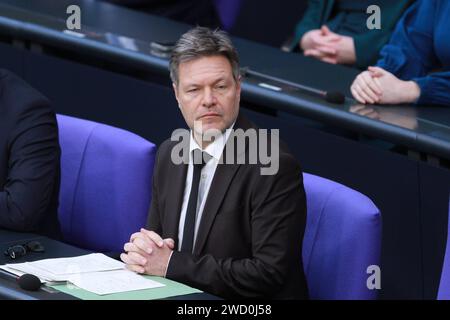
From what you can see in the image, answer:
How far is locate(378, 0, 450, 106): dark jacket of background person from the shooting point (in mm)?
3863

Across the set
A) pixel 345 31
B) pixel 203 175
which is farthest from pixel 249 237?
pixel 345 31

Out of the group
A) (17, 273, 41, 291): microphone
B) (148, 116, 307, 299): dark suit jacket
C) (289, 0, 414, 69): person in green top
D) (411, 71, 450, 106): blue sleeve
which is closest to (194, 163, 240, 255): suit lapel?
(148, 116, 307, 299): dark suit jacket

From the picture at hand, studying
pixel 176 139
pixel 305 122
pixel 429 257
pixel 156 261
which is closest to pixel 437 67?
pixel 305 122

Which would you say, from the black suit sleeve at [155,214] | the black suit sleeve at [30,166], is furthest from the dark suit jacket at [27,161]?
the black suit sleeve at [155,214]

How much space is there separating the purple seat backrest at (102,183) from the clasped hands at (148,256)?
0.52 meters

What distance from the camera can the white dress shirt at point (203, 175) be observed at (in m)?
3.04

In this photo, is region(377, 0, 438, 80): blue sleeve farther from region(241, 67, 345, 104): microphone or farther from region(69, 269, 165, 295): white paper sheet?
region(69, 269, 165, 295): white paper sheet

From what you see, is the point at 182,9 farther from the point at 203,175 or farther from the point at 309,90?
the point at 203,175

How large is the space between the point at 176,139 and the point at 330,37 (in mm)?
1515

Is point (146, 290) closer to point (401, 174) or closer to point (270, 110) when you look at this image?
point (401, 174)

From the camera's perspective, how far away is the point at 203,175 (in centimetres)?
308

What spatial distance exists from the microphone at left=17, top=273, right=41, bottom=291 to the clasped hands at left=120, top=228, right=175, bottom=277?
271mm

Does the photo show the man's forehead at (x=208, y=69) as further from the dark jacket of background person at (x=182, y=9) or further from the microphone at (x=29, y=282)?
the dark jacket of background person at (x=182, y=9)

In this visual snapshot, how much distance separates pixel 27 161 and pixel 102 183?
29cm
